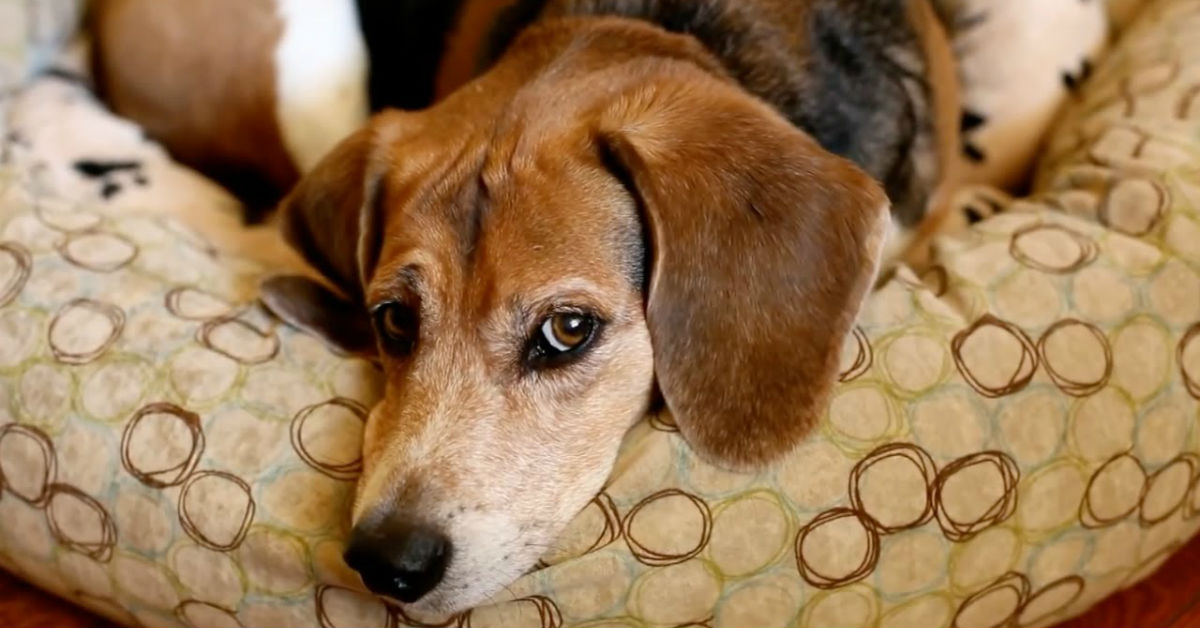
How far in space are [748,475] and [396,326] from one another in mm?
493

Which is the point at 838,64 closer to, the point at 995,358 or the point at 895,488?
the point at 995,358

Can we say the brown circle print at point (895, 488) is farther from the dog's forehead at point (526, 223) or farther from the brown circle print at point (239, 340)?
the brown circle print at point (239, 340)

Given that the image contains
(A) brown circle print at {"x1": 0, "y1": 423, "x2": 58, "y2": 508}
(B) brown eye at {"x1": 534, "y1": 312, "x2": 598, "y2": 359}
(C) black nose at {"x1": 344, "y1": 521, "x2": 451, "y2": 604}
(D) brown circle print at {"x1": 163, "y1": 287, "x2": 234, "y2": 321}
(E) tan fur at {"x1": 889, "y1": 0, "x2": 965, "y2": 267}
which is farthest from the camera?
(E) tan fur at {"x1": 889, "y1": 0, "x2": 965, "y2": 267}

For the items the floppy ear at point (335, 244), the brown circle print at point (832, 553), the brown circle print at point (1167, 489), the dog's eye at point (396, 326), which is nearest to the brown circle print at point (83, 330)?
the floppy ear at point (335, 244)

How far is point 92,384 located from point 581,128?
78 cm

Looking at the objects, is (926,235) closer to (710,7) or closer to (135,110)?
(710,7)

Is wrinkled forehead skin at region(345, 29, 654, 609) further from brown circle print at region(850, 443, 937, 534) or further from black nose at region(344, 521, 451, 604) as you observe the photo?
brown circle print at region(850, 443, 937, 534)

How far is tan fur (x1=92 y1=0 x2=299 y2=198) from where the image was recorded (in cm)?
242

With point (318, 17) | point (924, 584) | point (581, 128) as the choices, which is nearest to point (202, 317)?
point (581, 128)

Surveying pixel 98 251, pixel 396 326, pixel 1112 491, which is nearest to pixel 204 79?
pixel 98 251

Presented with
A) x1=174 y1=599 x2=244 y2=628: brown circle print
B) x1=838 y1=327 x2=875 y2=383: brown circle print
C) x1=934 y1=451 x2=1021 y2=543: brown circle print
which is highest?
x1=838 y1=327 x2=875 y2=383: brown circle print

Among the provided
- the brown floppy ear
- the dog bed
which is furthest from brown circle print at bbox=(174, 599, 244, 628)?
the brown floppy ear

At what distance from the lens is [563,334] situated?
149cm

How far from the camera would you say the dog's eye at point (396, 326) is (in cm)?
158
